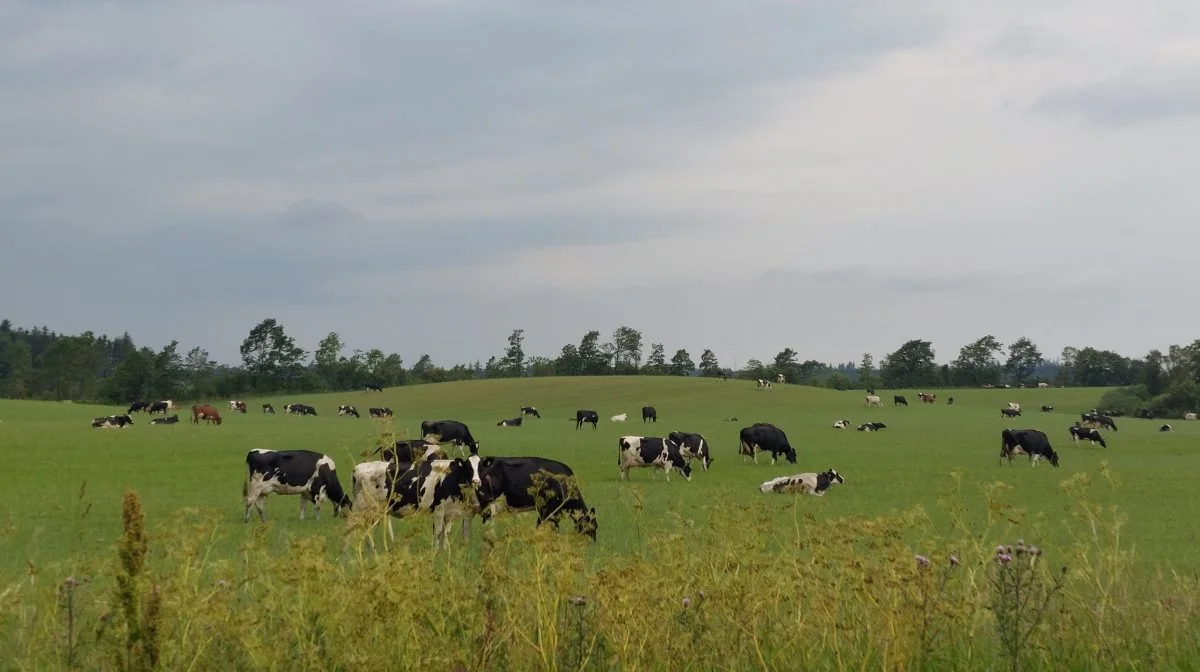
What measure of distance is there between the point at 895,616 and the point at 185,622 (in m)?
4.35

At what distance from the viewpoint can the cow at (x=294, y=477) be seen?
797 inches

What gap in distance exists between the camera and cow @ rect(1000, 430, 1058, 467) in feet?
118

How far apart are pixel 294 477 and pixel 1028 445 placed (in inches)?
1085

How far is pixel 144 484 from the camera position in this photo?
27016 millimetres

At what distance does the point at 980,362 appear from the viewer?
17438cm

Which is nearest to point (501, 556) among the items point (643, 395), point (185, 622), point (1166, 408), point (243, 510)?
point (185, 622)

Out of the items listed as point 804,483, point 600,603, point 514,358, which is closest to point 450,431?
point 804,483

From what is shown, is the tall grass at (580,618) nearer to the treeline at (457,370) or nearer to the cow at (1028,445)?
the cow at (1028,445)

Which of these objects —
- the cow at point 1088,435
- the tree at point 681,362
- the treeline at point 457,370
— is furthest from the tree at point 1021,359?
the cow at point 1088,435

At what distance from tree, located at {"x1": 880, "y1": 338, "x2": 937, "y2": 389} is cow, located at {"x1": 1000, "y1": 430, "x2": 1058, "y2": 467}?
131213 millimetres

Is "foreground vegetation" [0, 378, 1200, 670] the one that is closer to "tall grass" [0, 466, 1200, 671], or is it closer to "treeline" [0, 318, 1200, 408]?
"tall grass" [0, 466, 1200, 671]

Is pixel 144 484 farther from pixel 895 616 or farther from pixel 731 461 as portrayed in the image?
pixel 895 616

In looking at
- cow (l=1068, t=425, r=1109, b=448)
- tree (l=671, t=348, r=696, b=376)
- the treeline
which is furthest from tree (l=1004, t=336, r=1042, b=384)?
cow (l=1068, t=425, r=1109, b=448)

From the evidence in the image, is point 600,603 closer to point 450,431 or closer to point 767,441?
point 767,441
